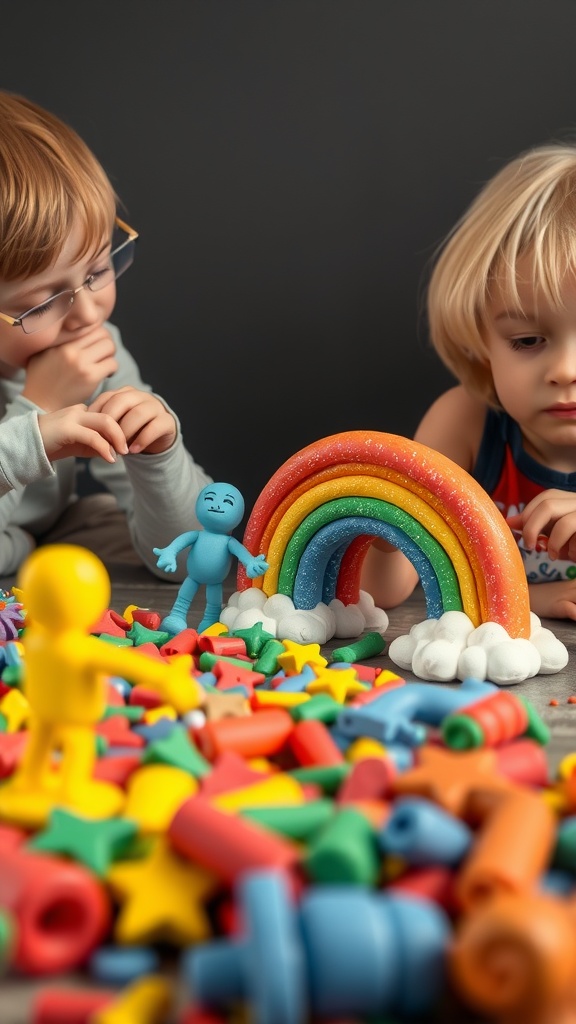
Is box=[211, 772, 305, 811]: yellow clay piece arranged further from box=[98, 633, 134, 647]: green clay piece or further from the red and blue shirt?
the red and blue shirt

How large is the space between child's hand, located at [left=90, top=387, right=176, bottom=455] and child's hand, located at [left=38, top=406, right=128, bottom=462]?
0.15 feet

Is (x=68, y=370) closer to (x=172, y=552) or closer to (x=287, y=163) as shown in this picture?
(x=172, y=552)

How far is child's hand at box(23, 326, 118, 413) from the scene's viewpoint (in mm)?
1383

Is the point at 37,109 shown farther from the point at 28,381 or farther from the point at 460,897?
the point at 460,897

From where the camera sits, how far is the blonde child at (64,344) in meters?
1.22

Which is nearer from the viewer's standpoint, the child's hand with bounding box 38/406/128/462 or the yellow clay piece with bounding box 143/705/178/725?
the yellow clay piece with bounding box 143/705/178/725

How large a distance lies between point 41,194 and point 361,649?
702 millimetres

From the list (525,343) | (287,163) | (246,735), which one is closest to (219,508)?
(246,735)

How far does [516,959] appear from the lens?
0.46 meters

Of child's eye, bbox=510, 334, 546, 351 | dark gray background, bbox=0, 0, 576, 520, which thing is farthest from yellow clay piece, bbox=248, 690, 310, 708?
dark gray background, bbox=0, 0, 576, 520

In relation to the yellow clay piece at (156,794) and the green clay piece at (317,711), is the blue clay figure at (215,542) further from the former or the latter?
the yellow clay piece at (156,794)

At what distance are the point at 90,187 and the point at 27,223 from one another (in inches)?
5.1

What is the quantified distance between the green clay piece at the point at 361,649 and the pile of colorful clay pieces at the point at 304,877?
25 centimetres

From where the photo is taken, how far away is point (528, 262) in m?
1.24
